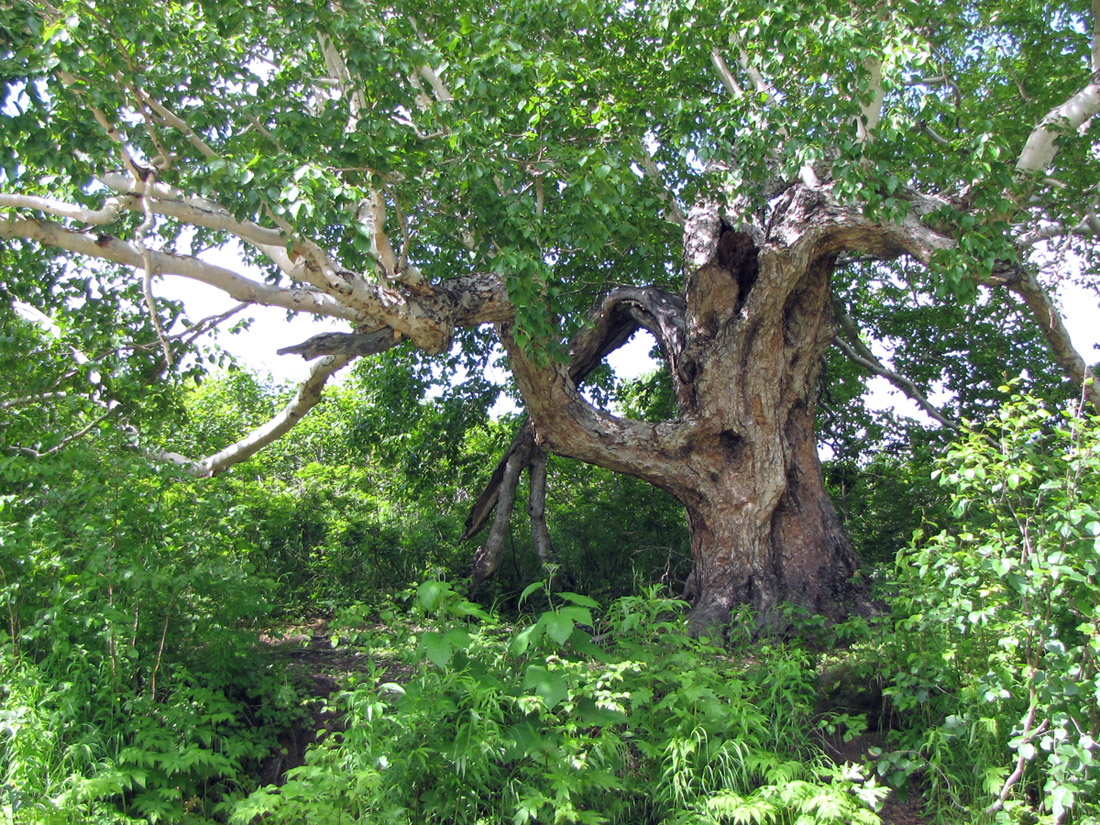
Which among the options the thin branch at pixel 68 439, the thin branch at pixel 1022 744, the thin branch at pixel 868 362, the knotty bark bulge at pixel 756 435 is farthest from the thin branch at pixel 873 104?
the thin branch at pixel 68 439

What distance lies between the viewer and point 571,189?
5.93 meters

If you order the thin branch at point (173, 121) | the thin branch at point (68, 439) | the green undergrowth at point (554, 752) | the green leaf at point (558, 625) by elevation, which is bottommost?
the green undergrowth at point (554, 752)

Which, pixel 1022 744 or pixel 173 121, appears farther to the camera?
pixel 173 121

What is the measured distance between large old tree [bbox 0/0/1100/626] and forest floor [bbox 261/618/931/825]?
5.28 ft

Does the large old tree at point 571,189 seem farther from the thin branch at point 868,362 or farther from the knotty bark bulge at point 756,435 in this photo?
the thin branch at point 868,362

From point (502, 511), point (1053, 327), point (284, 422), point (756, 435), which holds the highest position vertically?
point (1053, 327)

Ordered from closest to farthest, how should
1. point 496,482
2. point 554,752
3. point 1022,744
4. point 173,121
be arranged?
point 1022,744, point 554,752, point 173,121, point 496,482

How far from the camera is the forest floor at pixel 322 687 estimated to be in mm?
4430

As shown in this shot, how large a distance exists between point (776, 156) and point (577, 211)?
2.81 meters

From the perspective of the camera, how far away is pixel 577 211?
17.4 feet

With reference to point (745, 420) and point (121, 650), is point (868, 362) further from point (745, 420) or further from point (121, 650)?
point (121, 650)

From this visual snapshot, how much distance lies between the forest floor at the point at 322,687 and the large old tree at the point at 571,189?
1611 millimetres

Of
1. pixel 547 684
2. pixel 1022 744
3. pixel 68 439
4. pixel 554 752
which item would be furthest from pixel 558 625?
pixel 68 439

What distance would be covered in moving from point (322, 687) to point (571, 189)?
3.88 meters
